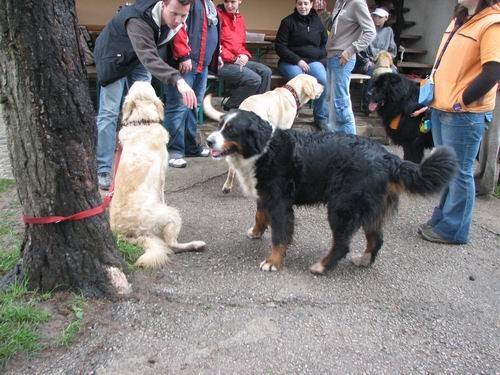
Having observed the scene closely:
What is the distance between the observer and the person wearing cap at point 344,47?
5625 mm

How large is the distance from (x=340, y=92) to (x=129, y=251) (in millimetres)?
3974

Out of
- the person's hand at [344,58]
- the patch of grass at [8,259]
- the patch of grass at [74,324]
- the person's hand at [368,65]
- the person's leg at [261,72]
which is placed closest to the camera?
the patch of grass at [74,324]

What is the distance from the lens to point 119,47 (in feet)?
14.1

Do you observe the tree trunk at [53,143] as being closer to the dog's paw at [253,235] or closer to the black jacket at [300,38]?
the dog's paw at [253,235]

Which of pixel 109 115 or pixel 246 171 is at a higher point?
pixel 109 115

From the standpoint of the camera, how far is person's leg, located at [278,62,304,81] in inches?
265

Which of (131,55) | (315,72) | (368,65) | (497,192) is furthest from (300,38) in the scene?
(497,192)

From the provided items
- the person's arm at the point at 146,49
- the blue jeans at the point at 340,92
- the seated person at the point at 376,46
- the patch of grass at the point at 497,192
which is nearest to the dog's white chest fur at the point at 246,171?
the person's arm at the point at 146,49

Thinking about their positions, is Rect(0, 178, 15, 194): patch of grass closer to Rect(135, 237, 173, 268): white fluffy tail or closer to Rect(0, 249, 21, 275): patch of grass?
Rect(0, 249, 21, 275): patch of grass

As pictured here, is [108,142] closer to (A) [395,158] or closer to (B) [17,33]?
(B) [17,33]

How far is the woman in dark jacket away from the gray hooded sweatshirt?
2.45 feet

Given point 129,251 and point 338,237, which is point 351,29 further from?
point 129,251

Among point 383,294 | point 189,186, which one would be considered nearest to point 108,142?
point 189,186

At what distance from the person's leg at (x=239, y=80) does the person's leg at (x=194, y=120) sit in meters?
0.52
